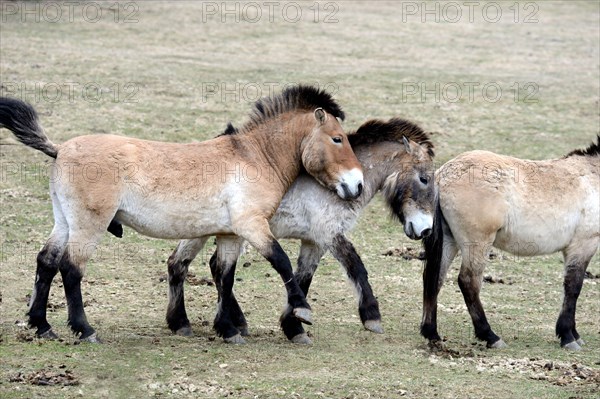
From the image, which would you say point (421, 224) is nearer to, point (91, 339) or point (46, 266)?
point (91, 339)

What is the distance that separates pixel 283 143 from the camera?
966 centimetres

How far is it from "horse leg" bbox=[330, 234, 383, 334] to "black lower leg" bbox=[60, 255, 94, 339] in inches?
96.9

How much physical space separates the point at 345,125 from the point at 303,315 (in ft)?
29.2

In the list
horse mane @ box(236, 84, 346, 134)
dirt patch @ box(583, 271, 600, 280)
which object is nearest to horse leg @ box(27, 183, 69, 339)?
horse mane @ box(236, 84, 346, 134)

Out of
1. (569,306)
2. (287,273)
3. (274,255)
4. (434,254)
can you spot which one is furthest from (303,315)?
(569,306)

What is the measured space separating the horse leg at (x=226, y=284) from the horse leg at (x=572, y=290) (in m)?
3.20

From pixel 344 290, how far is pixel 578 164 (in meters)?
3.02

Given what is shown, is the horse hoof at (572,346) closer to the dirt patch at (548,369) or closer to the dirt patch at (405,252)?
the dirt patch at (548,369)

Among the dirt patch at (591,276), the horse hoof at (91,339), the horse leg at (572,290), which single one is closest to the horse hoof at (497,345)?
the horse leg at (572,290)

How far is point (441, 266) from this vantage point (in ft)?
32.1

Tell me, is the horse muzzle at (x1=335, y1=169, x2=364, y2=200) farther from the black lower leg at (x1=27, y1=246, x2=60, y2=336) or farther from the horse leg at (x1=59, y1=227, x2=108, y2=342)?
the black lower leg at (x1=27, y1=246, x2=60, y2=336)

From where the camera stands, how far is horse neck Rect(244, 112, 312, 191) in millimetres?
9516

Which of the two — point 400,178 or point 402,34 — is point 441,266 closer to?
point 400,178

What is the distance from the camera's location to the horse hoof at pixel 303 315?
8.69 m
